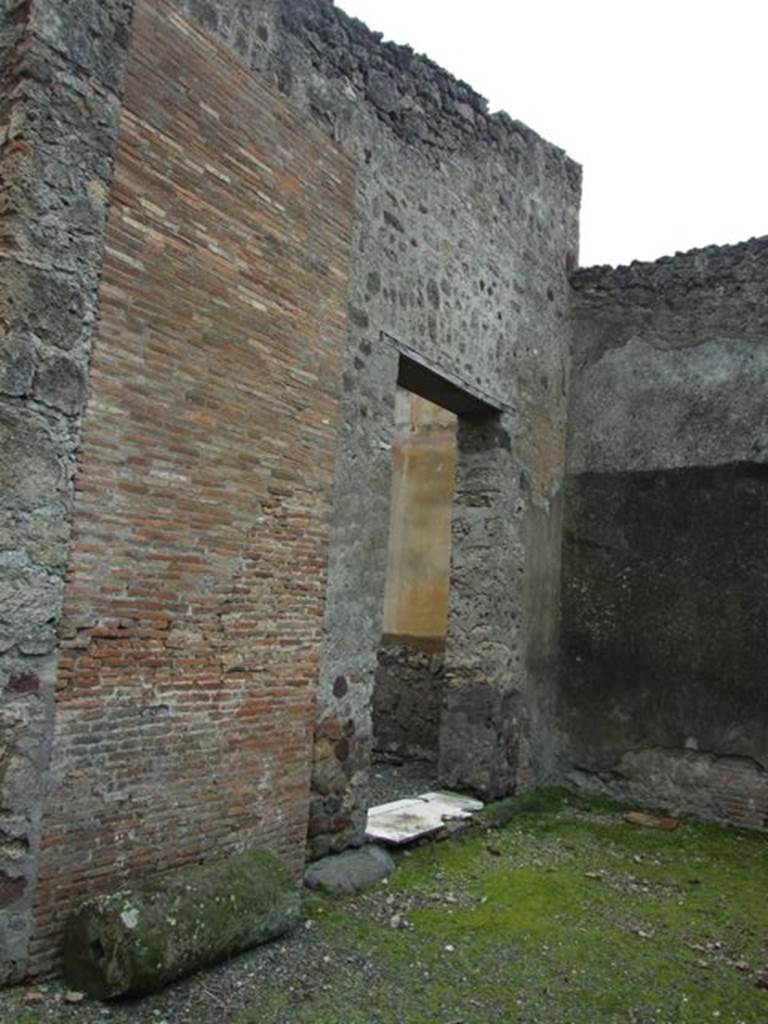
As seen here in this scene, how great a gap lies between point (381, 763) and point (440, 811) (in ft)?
6.85

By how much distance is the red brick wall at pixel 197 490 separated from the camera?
11.2 feet

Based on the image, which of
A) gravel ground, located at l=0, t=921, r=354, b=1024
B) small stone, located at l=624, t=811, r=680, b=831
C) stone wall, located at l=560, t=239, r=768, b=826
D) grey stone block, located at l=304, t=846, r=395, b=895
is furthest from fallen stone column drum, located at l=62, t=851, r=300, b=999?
stone wall, located at l=560, t=239, r=768, b=826

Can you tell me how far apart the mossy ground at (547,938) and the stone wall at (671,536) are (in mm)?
1026

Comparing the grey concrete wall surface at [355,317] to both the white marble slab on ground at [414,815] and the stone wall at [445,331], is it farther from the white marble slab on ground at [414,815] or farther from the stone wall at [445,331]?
the white marble slab on ground at [414,815]

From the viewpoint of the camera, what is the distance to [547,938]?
3.99 metres

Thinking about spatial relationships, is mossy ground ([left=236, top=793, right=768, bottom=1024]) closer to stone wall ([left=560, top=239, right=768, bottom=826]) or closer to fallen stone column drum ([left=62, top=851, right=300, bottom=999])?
fallen stone column drum ([left=62, top=851, right=300, bottom=999])

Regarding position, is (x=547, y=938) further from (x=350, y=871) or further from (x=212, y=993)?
(x=212, y=993)

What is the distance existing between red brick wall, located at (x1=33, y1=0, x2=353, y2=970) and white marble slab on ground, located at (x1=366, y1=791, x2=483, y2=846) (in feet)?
3.08

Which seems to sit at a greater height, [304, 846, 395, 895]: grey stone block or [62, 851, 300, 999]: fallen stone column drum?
[62, 851, 300, 999]: fallen stone column drum

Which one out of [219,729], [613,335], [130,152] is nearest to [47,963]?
[219,729]

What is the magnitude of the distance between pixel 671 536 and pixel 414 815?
10.3 feet

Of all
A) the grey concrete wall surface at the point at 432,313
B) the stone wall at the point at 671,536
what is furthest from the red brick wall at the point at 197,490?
the stone wall at the point at 671,536

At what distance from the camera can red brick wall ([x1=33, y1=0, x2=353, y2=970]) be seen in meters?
3.40

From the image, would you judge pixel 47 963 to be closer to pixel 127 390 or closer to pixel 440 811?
pixel 127 390
